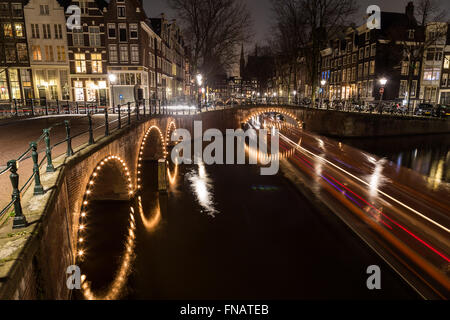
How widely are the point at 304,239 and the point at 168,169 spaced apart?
43.7ft

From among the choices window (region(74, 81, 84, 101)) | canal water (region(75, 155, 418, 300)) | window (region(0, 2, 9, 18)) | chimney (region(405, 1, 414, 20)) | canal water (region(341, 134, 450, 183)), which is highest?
chimney (region(405, 1, 414, 20))

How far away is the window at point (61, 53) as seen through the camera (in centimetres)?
3534

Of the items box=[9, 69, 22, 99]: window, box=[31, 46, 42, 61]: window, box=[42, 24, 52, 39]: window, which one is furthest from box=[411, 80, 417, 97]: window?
box=[9, 69, 22, 99]: window

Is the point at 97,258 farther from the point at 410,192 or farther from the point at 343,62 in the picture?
the point at 343,62

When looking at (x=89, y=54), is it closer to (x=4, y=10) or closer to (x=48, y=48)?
(x=48, y=48)

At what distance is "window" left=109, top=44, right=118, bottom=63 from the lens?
3520 centimetres

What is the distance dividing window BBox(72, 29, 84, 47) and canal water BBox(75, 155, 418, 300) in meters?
26.6

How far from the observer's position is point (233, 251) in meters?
11.3

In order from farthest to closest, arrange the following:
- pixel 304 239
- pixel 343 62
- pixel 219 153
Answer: pixel 343 62 < pixel 219 153 < pixel 304 239

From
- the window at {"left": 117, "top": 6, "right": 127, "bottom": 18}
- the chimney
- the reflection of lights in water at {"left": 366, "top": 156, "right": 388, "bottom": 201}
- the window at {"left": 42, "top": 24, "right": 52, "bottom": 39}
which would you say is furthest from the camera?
the chimney

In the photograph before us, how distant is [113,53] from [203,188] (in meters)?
24.7

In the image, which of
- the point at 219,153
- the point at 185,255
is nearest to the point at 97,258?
the point at 185,255

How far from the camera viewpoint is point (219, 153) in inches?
1096

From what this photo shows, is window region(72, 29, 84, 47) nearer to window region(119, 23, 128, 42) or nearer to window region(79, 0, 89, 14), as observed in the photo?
window region(79, 0, 89, 14)
